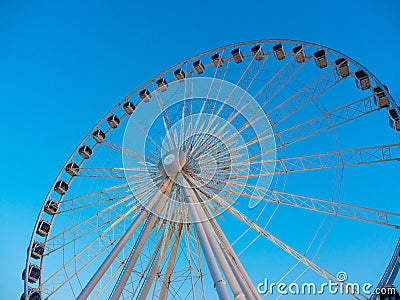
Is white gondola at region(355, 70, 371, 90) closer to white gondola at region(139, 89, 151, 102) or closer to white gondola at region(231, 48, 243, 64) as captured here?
white gondola at region(231, 48, 243, 64)

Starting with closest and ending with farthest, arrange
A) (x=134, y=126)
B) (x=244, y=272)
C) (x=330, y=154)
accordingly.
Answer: (x=244, y=272), (x=330, y=154), (x=134, y=126)

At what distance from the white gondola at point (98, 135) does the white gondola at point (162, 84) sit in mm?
3862

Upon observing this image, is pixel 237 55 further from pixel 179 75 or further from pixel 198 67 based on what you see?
pixel 179 75

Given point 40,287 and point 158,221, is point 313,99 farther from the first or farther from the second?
point 40,287

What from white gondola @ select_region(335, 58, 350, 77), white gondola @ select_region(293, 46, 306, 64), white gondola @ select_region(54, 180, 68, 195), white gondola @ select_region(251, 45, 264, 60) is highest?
white gondola @ select_region(251, 45, 264, 60)

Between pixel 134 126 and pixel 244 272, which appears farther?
pixel 134 126

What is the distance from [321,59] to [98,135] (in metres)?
11.6

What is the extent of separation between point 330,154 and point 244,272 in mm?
5735

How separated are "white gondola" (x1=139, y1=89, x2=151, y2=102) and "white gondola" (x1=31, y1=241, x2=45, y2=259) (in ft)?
28.6

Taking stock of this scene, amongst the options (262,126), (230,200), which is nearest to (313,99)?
(262,126)

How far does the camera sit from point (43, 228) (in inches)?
782

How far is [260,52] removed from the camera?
20141mm

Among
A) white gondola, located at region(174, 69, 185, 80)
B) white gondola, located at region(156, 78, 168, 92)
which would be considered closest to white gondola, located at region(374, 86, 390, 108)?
white gondola, located at region(174, 69, 185, 80)

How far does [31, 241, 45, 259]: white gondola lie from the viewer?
19.2 m
